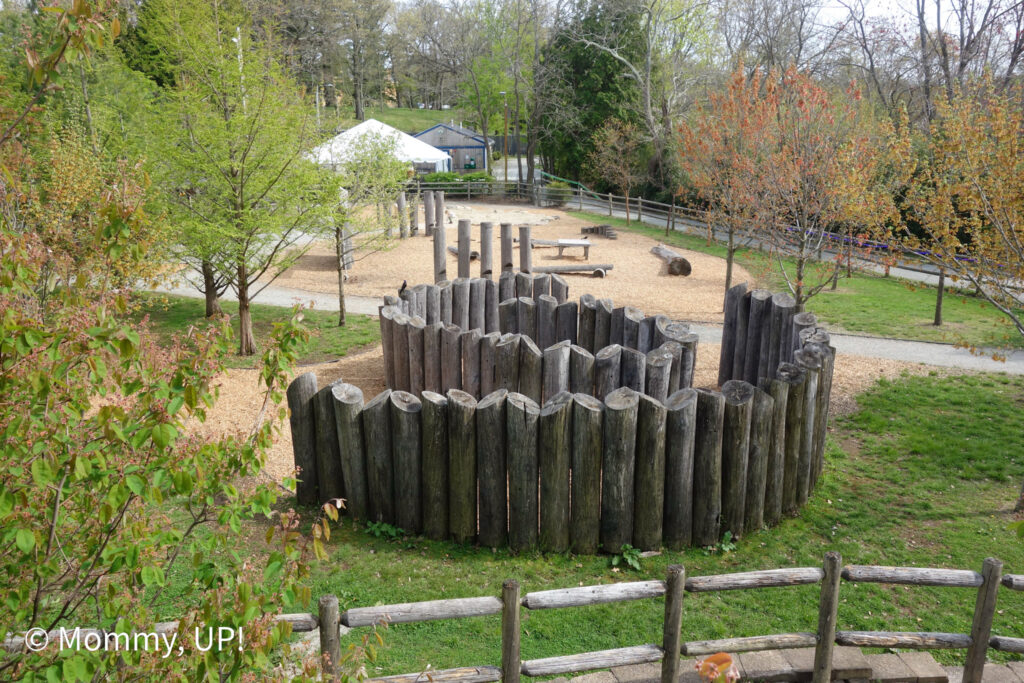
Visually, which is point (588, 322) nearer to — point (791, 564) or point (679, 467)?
point (679, 467)

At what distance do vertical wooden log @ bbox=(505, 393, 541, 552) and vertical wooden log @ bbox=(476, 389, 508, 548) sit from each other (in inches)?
3.2

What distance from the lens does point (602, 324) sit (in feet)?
37.9

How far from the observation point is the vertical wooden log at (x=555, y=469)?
22.3ft

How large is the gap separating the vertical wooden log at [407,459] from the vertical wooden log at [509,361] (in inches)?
94.5

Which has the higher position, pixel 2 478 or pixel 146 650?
pixel 2 478

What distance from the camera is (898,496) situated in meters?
8.46

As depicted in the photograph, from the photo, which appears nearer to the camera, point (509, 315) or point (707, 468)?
point (707, 468)

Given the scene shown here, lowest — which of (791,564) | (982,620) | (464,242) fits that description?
(791,564)

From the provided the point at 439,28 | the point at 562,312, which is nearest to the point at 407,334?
the point at 562,312

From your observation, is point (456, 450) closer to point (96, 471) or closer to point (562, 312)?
point (96, 471)

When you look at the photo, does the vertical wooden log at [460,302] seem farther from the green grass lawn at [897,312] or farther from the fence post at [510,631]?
the fence post at [510,631]

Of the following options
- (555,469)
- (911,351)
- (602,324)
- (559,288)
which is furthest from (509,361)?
(911,351)

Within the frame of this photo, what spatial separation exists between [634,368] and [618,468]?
8.05ft

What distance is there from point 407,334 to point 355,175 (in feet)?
25.1
